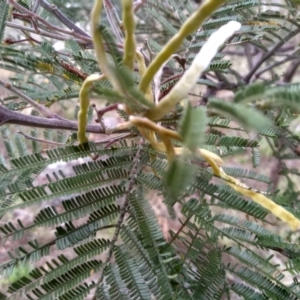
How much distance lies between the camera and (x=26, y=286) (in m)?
0.37

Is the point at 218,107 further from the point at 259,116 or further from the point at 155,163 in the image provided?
the point at 155,163

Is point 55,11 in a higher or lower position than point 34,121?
higher

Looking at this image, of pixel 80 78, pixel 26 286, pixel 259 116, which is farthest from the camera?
pixel 80 78

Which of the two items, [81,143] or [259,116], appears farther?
[81,143]

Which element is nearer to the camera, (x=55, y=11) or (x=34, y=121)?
(x=34, y=121)

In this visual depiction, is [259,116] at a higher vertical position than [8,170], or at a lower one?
higher

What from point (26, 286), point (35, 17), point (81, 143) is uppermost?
point (35, 17)

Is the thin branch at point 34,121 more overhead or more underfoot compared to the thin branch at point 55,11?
more underfoot

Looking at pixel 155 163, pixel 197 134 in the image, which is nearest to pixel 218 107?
pixel 197 134

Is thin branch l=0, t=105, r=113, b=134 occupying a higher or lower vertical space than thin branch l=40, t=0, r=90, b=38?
lower

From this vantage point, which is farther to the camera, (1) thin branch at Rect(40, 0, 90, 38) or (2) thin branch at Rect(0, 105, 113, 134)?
(1) thin branch at Rect(40, 0, 90, 38)

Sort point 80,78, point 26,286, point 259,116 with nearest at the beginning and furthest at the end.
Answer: point 259,116 → point 26,286 → point 80,78

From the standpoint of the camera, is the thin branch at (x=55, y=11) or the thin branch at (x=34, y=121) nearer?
the thin branch at (x=34, y=121)

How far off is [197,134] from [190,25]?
88 mm
